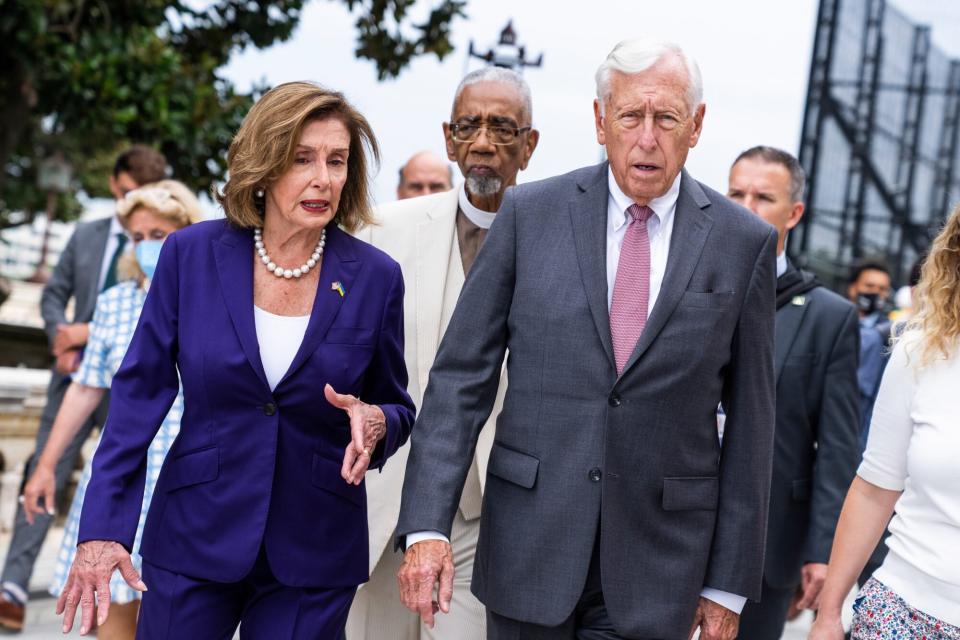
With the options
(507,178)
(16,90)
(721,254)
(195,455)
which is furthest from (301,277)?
(16,90)

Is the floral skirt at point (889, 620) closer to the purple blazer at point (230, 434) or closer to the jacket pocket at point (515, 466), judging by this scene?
the jacket pocket at point (515, 466)

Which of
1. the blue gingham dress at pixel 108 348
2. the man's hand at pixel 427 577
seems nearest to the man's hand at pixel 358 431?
the man's hand at pixel 427 577

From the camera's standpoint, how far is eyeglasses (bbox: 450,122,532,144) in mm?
4582

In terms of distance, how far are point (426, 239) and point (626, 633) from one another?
1738 mm

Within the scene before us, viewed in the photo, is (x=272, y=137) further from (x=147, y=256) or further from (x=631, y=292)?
(x=147, y=256)

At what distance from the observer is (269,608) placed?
3201 millimetres

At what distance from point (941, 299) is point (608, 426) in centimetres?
91

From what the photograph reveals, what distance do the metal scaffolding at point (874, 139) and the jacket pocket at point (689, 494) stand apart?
641cm

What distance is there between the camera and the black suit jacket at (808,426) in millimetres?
4609

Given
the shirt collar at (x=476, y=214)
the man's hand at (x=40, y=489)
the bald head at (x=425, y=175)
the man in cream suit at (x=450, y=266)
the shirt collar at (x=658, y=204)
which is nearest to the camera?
the shirt collar at (x=658, y=204)

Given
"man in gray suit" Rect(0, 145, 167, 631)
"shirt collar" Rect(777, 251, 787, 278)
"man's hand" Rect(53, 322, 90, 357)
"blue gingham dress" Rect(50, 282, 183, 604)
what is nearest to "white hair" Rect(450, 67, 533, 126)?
"shirt collar" Rect(777, 251, 787, 278)

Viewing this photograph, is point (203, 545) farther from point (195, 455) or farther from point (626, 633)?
point (626, 633)

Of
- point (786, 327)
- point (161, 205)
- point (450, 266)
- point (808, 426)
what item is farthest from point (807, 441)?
point (161, 205)

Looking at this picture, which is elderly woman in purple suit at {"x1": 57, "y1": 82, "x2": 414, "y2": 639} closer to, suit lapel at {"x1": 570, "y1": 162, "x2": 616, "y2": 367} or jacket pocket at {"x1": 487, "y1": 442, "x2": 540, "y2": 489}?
jacket pocket at {"x1": 487, "y1": 442, "x2": 540, "y2": 489}
